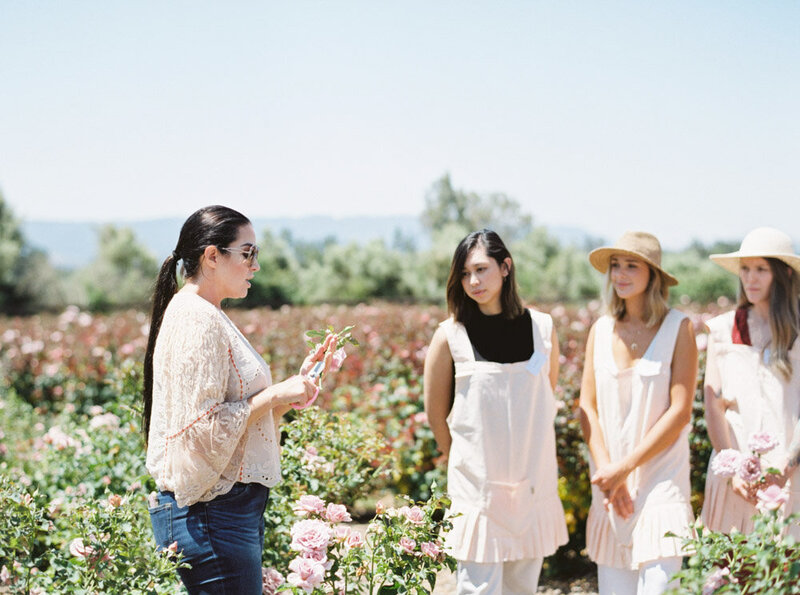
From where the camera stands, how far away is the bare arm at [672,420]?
9.16 feet

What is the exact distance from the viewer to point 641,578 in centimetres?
274

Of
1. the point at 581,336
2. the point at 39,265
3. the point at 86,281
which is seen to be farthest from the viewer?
the point at 86,281

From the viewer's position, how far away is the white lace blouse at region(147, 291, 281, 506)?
192 cm

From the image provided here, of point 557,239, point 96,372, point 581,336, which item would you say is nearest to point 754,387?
point 581,336

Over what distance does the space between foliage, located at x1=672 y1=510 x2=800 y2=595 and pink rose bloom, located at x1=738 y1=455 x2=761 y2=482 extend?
1.69 feet

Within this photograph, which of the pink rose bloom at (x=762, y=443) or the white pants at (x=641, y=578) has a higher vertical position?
the pink rose bloom at (x=762, y=443)

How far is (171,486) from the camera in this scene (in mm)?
1982

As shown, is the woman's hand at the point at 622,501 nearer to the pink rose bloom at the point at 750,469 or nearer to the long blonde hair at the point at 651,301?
the pink rose bloom at the point at 750,469

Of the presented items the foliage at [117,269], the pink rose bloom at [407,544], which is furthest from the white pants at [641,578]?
the foliage at [117,269]

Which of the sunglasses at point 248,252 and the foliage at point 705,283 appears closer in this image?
the sunglasses at point 248,252

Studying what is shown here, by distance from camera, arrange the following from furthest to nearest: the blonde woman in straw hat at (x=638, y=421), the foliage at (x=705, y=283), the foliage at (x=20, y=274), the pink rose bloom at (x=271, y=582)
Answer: the foliage at (x=20, y=274) → the foliage at (x=705, y=283) → the blonde woman in straw hat at (x=638, y=421) → the pink rose bloom at (x=271, y=582)

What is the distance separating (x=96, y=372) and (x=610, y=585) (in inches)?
250

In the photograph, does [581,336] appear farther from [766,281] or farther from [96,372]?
[96,372]

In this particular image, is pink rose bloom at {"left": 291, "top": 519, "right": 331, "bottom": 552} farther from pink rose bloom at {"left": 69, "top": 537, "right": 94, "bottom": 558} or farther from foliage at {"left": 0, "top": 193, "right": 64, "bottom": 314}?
foliage at {"left": 0, "top": 193, "right": 64, "bottom": 314}
